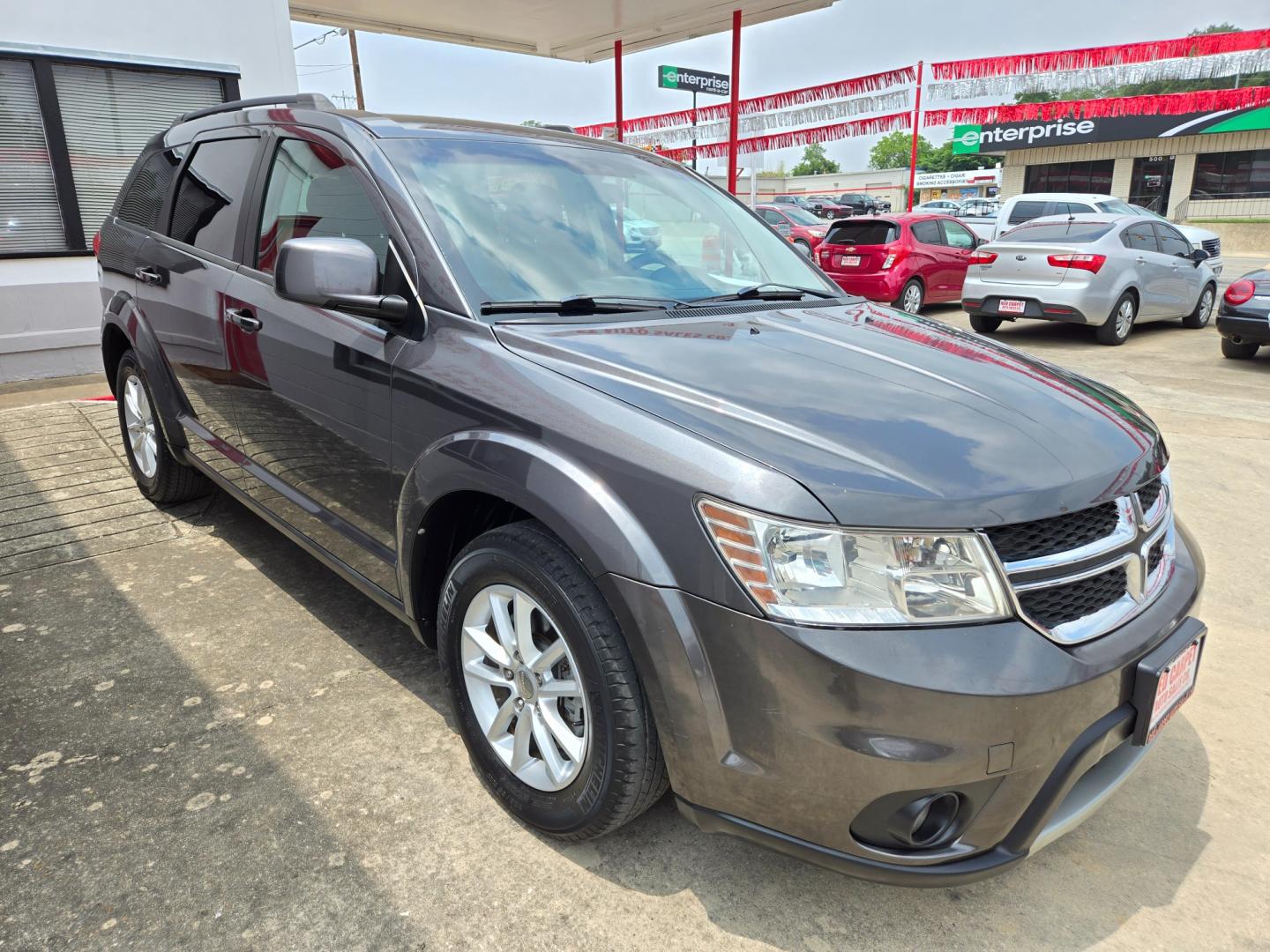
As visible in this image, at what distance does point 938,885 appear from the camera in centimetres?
177

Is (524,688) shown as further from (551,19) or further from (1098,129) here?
(1098,129)

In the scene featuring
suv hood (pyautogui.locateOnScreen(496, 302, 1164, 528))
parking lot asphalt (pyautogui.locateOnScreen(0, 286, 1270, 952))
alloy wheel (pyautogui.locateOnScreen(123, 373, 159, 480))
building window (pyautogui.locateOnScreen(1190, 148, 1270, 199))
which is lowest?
parking lot asphalt (pyautogui.locateOnScreen(0, 286, 1270, 952))

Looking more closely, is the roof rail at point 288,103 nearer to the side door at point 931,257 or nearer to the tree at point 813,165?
the side door at point 931,257

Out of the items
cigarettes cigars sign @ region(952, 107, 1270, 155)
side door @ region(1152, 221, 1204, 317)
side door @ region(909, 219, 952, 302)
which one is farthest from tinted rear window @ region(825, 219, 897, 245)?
cigarettes cigars sign @ region(952, 107, 1270, 155)

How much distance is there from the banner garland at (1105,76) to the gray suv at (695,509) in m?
21.0

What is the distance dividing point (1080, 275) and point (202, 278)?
9365 millimetres

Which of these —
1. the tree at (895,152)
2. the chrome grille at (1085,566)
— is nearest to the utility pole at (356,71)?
the chrome grille at (1085,566)

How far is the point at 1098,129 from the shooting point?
3756cm

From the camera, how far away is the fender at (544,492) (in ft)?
5.97

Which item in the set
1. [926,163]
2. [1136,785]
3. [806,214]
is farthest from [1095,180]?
[926,163]

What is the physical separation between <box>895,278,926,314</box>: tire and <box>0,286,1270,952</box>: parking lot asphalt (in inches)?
357

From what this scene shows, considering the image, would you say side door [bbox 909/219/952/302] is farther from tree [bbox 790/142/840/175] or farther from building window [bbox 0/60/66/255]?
tree [bbox 790/142/840/175]

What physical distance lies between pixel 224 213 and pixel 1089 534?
10.4 feet

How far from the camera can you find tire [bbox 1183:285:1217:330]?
38.6 feet
